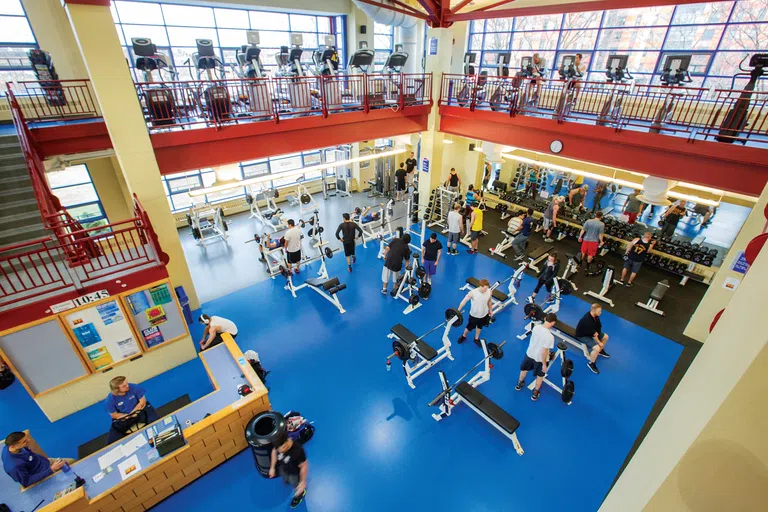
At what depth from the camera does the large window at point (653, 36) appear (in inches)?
395

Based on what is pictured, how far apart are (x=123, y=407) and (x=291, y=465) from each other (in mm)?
2491

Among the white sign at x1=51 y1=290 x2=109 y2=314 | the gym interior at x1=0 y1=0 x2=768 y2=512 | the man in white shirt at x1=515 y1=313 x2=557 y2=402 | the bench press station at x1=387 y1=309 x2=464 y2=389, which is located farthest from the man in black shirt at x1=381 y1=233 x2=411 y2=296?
the white sign at x1=51 y1=290 x2=109 y2=314

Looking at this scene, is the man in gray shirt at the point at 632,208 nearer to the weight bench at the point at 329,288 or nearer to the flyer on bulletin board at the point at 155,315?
the weight bench at the point at 329,288

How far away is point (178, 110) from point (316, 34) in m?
8.13

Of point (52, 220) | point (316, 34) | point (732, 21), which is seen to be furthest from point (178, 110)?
point (732, 21)

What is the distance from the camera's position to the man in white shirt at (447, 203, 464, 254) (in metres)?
9.78

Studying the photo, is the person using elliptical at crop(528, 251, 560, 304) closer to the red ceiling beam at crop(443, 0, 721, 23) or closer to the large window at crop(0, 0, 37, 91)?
the red ceiling beam at crop(443, 0, 721, 23)

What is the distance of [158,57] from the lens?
8195 mm

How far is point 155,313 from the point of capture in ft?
21.0

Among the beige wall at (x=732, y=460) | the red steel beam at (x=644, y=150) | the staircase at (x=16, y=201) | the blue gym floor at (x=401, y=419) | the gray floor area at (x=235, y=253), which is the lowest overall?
the blue gym floor at (x=401, y=419)

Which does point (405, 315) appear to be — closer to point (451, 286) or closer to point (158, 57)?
point (451, 286)

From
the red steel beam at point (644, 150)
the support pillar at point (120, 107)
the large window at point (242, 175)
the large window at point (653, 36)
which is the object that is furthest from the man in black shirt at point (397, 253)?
the large window at point (653, 36)

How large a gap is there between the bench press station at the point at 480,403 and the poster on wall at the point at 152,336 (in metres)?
5.01

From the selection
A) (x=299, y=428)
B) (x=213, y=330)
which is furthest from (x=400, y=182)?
(x=299, y=428)
